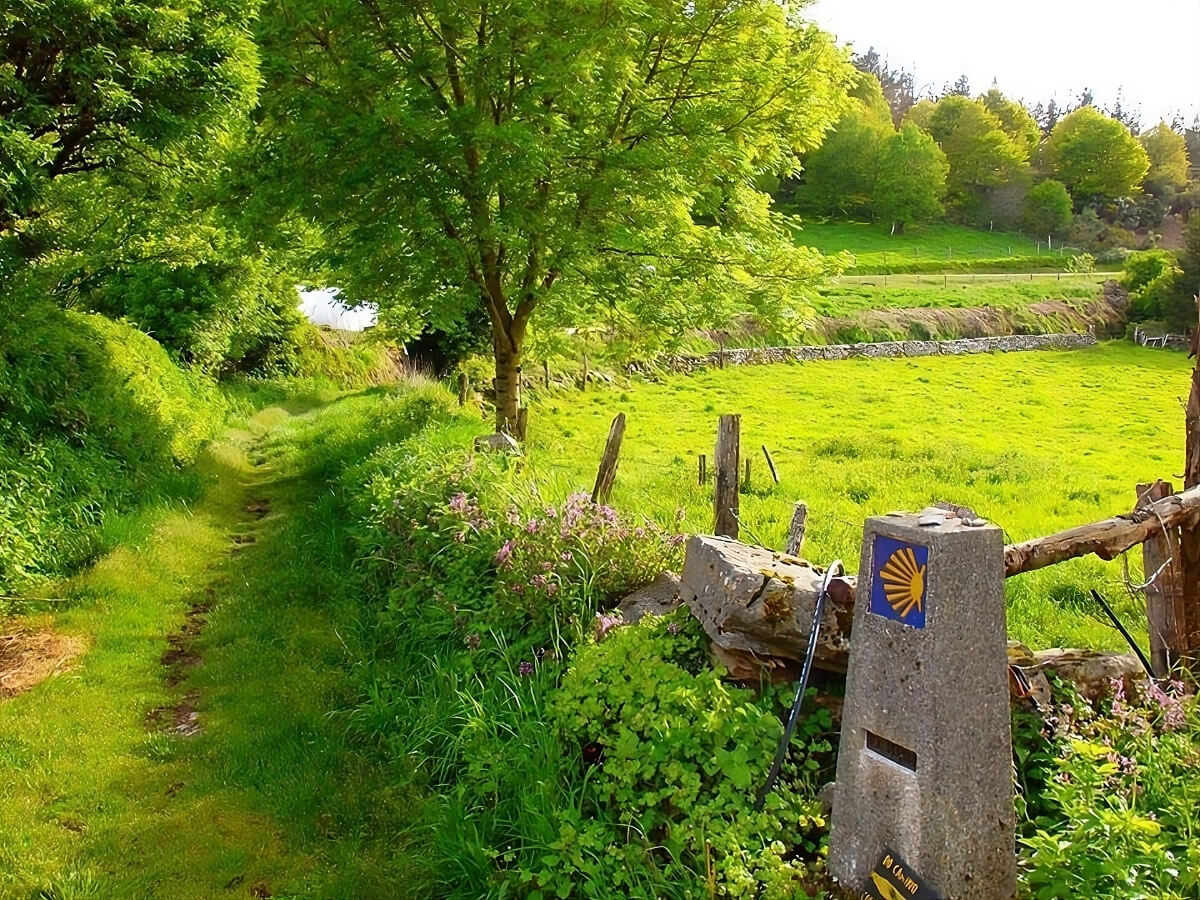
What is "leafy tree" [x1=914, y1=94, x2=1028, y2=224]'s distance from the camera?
7606cm

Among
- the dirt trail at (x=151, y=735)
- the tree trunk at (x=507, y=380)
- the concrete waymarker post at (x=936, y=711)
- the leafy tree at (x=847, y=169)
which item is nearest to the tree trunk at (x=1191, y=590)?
the concrete waymarker post at (x=936, y=711)

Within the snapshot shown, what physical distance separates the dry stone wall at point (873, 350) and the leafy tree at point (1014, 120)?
5128 centimetres

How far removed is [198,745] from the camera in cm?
609

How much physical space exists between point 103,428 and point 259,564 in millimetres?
3846

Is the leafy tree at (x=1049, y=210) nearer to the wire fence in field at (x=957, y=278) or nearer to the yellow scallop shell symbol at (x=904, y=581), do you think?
the wire fence in field at (x=957, y=278)

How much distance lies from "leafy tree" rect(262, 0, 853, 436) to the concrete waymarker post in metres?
8.32

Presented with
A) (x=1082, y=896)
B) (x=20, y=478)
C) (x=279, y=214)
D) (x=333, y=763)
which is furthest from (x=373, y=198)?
(x=1082, y=896)

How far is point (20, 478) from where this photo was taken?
9.34 m

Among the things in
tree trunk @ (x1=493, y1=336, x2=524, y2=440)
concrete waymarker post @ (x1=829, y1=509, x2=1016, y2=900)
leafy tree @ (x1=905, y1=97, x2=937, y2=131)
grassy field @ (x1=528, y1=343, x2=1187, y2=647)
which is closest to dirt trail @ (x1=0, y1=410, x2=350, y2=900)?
concrete waymarker post @ (x1=829, y1=509, x2=1016, y2=900)

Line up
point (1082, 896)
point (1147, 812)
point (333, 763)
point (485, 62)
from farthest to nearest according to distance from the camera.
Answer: point (485, 62) → point (333, 763) → point (1147, 812) → point (1082, 896)

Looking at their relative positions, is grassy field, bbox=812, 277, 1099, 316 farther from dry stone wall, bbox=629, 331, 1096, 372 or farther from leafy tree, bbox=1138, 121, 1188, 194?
leafy tree, bbox=1138, 121, 1188, 194

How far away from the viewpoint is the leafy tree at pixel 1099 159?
75250 millimetres

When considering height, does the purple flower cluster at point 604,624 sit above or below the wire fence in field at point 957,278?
below

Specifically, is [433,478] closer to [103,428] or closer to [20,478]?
[20,478]
